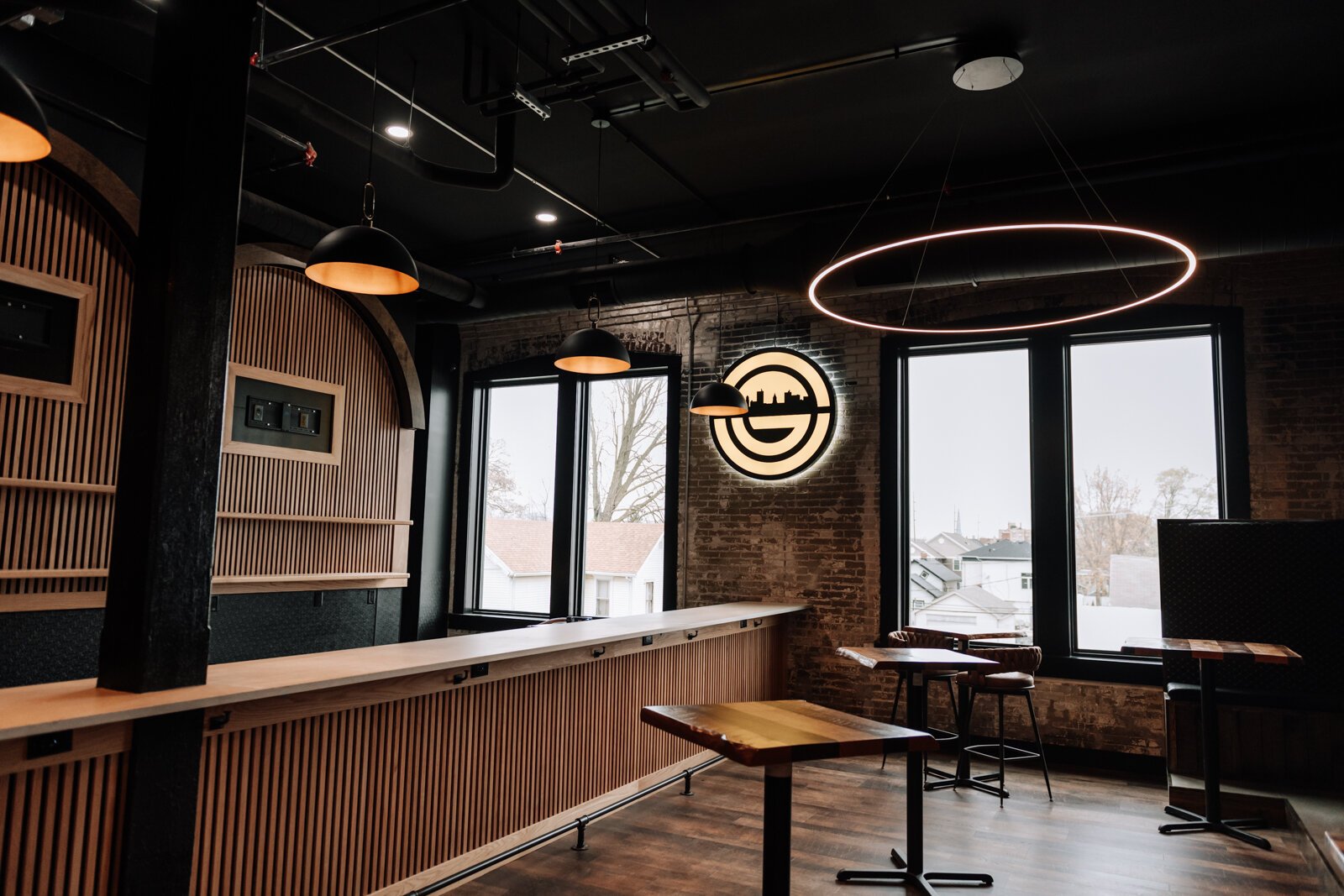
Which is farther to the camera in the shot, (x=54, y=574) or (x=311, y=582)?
(x=311, y=582)

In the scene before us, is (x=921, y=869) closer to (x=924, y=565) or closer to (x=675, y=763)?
(x=675, y=763)

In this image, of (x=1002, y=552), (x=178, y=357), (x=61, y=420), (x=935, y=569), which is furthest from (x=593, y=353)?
(x=1002, y=552)

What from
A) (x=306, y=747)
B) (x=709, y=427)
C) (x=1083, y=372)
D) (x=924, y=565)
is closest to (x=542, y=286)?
(x=709, y=427)

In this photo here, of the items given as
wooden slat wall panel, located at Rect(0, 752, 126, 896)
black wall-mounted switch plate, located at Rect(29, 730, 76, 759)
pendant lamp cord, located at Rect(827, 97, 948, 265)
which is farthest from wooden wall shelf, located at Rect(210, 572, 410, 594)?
pendant lamp cord, located at Rect(827, 97, 948, 265)

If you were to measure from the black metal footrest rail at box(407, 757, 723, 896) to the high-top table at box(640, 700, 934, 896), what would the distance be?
1.23 meters

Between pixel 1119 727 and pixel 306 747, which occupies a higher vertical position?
pixel 306 747

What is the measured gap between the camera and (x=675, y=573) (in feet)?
25.5

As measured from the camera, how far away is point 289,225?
5.94 meters

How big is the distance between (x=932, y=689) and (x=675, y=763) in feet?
7.73

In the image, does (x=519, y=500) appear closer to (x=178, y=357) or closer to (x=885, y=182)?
(x=885, y=182)

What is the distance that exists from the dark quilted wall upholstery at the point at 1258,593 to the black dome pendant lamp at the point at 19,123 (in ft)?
20.2

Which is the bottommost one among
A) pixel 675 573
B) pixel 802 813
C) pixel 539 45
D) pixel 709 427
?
pixel 802 813

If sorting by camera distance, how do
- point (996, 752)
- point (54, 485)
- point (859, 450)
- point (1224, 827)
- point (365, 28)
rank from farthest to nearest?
1. point (859, 450)
2. point (996, 752)
3. point (54, 485)
4. point (1224, 827)
5. point (365, 28)

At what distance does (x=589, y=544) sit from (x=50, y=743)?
20.6 feet
